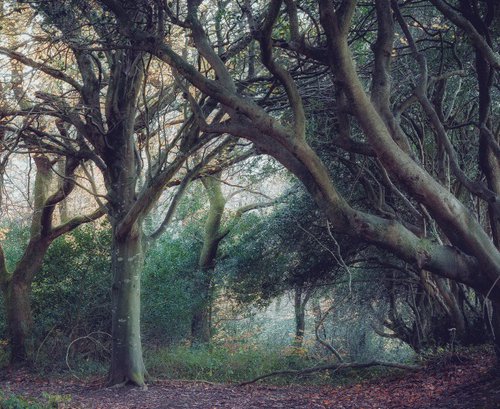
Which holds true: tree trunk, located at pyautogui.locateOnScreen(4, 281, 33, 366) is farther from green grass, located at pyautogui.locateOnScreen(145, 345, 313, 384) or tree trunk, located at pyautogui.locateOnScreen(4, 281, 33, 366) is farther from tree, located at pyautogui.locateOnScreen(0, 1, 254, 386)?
tree, located at pyautogui.locateOnScreen(0, 1, 254, 386)

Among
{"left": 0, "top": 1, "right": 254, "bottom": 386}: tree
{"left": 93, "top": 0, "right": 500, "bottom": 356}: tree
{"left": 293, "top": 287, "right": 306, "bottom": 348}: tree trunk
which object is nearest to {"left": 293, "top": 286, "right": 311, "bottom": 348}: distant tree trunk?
{"left": 293, "top": 287, "right": 306, "bottom": 348}: tree trunk

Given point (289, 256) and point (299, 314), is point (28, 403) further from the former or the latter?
point (299, 314)

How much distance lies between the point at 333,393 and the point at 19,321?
318 inches

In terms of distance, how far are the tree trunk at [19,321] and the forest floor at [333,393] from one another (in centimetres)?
254

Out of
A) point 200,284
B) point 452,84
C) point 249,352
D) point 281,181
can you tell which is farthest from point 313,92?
point 200,284

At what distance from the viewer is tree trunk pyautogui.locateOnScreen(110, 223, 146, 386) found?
9.93 meters

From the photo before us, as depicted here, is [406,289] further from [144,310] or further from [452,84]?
[144,310]

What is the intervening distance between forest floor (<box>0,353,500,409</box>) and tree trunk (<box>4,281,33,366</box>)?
8.35 ft

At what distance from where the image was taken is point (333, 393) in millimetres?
9164

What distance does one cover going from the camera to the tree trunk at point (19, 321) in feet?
44.0

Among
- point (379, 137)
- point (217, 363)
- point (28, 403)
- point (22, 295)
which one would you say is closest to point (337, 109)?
point (379, 137)

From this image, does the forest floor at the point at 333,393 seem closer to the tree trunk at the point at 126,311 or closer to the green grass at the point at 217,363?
the tree trunk at the point at 126,311

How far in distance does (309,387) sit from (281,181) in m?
6.55

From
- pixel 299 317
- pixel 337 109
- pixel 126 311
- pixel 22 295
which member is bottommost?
pixel 299 317
